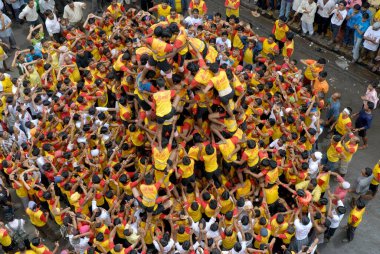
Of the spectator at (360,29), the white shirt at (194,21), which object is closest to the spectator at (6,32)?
the white shirt at (194,21)

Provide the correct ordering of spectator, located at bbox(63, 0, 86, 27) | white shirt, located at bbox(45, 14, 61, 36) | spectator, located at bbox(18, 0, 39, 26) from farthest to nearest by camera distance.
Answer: spectator, located at bbox(18, 0, 39, 26) < spectator, located at bbox(63, 0, 86, 27) < white shirt, located at bbox(45, 14, 61, 36)

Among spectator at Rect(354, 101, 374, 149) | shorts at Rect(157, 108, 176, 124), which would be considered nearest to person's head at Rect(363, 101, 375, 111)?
spectator at Rect(354, 101, 374, 149)

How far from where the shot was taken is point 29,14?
606 inches

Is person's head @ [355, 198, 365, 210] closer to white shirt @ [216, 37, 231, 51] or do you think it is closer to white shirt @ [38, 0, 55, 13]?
white shirt @ [216, 37, 231, 51]

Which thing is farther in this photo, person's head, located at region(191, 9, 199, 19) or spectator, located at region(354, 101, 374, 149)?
person's head, located at region(191, 9, 199, 19)

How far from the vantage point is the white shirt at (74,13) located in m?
15.1

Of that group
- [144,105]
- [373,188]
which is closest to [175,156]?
[144,105]

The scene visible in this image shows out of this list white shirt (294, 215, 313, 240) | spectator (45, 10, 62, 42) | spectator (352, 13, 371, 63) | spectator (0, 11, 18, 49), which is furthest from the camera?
spectator (0, 11, 18, 49)

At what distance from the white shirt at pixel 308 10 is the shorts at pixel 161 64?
275 inches

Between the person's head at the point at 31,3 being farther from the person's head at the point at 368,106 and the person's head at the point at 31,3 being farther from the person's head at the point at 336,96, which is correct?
the person's head at the point at 368,106

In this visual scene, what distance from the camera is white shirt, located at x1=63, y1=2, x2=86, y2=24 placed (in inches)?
596

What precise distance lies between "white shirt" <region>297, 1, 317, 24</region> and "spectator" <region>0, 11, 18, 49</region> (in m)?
8.56

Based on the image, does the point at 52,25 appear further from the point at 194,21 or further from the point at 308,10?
the point at 308,10

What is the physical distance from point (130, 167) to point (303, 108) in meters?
4.03
